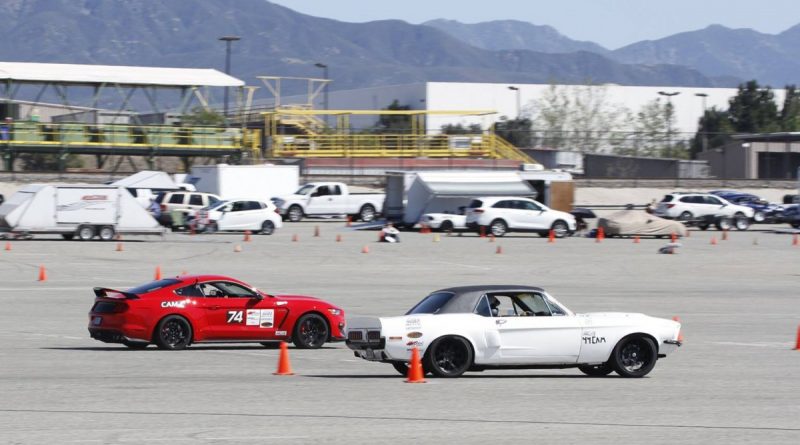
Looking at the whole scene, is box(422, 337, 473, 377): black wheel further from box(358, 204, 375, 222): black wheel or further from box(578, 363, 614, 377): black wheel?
box(358, 204, 375, 222): black wheel

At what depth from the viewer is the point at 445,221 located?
46.5 metres

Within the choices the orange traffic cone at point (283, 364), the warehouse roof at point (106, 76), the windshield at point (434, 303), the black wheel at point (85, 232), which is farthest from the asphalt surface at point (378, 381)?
the warehouse roof at point (106, 76)

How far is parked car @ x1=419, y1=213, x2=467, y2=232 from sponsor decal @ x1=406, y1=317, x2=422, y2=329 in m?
31.6

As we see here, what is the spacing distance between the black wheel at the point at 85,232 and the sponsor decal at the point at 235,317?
2322 centimetres

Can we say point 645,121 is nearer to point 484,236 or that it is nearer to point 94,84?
point 94,84

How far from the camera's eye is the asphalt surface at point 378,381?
10.9 m

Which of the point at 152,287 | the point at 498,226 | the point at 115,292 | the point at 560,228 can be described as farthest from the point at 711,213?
the point at 115,292

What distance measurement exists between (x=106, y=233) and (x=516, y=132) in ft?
185

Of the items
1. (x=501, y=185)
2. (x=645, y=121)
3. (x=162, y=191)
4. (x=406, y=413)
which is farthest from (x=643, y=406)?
(x=645, y=121)

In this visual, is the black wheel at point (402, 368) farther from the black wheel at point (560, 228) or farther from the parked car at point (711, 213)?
the parked car at point (711, 213)

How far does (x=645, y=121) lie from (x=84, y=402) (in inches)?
4019

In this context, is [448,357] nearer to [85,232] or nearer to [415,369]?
[415,369]

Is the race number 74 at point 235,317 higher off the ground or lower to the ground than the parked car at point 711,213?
lower

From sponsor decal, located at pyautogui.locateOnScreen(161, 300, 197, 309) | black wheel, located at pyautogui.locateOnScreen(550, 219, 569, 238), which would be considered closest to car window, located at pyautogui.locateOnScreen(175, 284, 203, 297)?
sponsor decal, located at pyautogui.locateOnScreen(161, 300, 197, 309)
